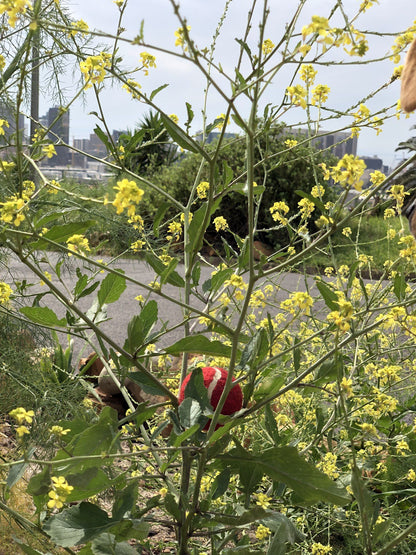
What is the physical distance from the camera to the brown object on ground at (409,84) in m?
0.82

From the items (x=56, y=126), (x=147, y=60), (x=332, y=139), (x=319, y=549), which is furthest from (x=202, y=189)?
(x=332, y=139)

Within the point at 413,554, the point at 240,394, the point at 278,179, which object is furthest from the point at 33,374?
the point at 278,179

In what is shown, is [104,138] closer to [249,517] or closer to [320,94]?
[320,94]

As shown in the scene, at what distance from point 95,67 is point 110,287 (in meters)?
0.38

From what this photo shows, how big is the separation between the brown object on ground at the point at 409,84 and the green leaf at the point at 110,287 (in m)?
0.53

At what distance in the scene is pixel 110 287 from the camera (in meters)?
1.08

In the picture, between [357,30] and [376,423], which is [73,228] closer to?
[357,30]

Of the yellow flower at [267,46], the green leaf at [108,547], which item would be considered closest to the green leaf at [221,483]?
the green leaf at [108,547]

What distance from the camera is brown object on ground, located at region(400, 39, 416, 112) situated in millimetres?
823

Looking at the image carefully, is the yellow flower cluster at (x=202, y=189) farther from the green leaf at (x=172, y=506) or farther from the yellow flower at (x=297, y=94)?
the green leaf at (x=172, y=506)

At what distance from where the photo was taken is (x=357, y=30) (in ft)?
2.89

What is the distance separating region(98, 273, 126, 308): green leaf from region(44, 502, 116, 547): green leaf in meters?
0.34

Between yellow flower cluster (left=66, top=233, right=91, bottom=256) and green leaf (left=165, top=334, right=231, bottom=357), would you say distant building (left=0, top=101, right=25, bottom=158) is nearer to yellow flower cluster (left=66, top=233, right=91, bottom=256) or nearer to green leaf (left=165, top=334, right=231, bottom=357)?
yellow flower cluster (left=66, top=233, right=91, bottom=256)

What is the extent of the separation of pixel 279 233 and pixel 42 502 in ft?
23.8
